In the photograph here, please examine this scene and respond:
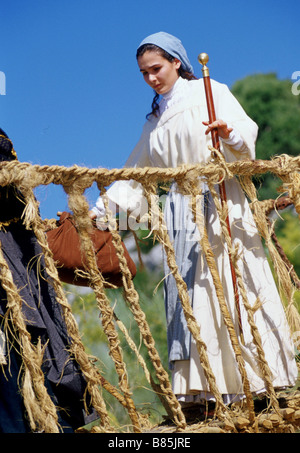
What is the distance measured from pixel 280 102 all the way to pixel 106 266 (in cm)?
942

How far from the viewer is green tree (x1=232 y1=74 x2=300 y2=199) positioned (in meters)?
11.1

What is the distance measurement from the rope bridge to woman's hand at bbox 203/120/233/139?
256 millimetres

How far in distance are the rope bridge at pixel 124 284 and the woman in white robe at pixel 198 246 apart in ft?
0.47

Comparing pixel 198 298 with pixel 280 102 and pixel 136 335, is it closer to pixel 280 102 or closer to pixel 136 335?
pixel 136 335

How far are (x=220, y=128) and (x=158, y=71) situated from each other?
2.18ft

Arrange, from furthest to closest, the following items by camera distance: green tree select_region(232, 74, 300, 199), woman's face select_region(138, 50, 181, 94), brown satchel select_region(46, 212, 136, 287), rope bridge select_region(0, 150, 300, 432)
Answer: green tree select_region(232, 74, 300, 199) → woman's face select_region(138, 50, 181, 94) → brown satchel select_region(46, 212, 136, 287) → rope bridge select_region(0, 150, 300, 432)

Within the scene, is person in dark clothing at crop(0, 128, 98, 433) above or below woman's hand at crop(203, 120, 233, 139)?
below

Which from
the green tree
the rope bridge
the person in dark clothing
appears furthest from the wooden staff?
the green tree

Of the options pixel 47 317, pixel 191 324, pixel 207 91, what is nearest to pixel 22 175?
pixel 47 317

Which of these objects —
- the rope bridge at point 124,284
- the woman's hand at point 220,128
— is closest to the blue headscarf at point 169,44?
the woman's hand at point 220,128

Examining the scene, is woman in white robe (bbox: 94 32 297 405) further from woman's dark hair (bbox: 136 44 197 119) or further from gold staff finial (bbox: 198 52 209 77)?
gold staff finial (bbox: 198 52 209 77)

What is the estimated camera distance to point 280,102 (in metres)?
12.0

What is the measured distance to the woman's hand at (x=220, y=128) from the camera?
10.8 feet

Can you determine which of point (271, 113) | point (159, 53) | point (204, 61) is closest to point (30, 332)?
point (204, 61)
